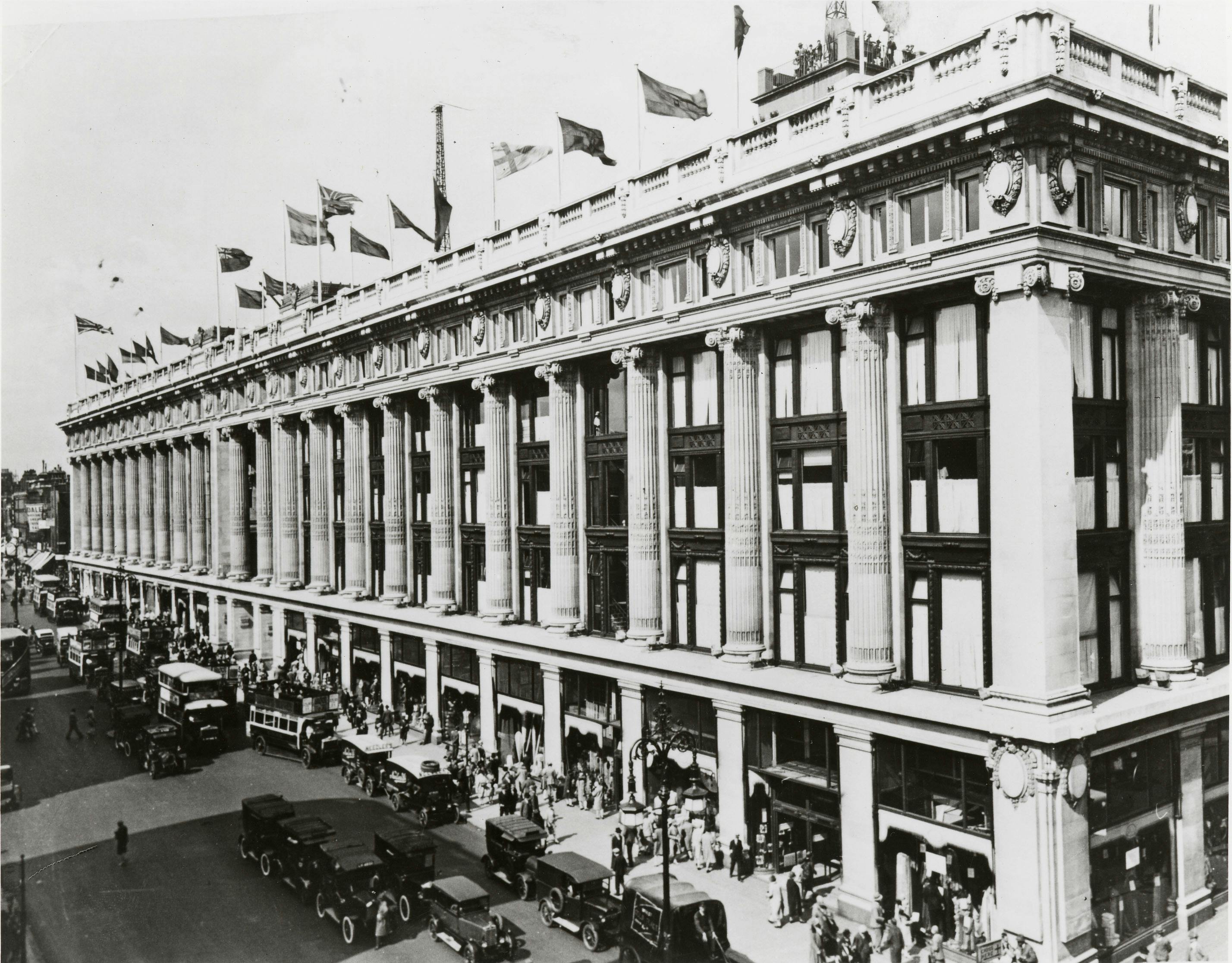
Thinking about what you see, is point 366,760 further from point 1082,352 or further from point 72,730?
point 1082,352

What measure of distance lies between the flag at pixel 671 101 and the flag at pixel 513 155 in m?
7.50

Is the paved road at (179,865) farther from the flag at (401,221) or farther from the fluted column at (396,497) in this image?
the flag at (401,221)

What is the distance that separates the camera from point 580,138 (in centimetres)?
3331

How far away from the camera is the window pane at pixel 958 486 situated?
25094 millimetres

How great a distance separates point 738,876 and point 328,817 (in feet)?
47.4

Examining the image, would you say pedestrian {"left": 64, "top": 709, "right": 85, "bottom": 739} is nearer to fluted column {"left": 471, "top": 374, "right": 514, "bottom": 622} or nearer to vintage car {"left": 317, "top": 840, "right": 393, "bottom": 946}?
fluted column {"left": 471, "top": 374, "right": 514, "bottom": 622}

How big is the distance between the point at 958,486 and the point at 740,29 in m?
13.6

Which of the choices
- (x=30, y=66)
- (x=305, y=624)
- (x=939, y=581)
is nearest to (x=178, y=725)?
(x=305, y=624)

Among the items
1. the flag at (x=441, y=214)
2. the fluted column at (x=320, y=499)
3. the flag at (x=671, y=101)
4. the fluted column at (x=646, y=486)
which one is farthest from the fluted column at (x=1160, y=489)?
the fluted column at (x=320, y=499)

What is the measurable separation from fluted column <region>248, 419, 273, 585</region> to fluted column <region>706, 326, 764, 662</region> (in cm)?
4368

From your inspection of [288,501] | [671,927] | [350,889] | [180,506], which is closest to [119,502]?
[180,506]

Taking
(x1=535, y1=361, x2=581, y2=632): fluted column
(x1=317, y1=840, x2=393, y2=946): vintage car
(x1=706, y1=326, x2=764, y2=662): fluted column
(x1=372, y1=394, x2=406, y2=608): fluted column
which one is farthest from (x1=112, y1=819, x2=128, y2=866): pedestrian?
(x1=372, y1=394, x2=406, y2=608): fluted column

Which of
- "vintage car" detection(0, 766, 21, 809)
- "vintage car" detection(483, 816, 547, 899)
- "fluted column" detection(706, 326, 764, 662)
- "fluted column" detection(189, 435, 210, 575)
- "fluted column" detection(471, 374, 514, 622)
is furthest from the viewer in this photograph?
"fluted column" detection(189, 435, 210, 575)

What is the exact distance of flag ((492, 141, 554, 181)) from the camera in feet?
118
